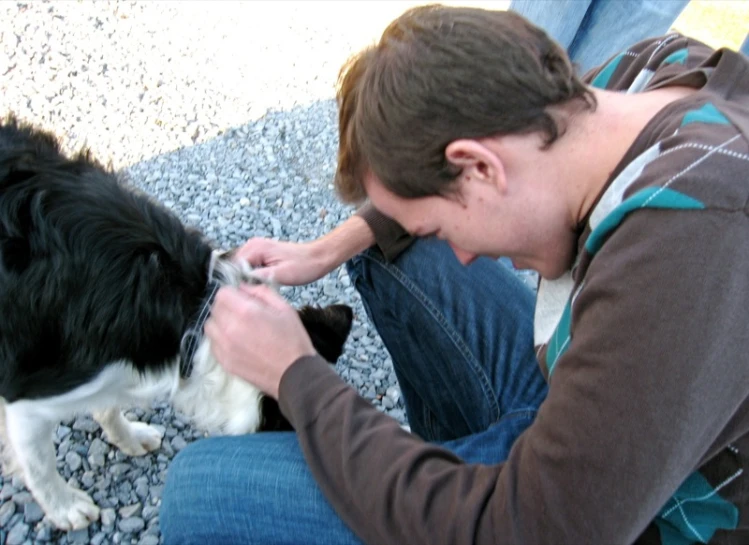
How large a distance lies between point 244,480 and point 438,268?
31.1 inches

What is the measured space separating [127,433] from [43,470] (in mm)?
328

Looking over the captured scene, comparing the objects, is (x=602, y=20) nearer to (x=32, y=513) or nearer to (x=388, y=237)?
(x=388, y=237)

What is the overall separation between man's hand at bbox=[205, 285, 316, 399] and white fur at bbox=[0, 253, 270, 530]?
0.12 m

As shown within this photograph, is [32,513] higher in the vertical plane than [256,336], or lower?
lower

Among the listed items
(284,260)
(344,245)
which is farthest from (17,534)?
(344,245)

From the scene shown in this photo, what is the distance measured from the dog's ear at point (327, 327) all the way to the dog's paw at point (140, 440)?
2.94 ft

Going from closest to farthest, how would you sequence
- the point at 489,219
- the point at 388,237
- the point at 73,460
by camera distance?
the point at 489,219, the point at 388,237, the point at 73,460

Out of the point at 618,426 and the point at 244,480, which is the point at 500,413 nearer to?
the point at 244,480

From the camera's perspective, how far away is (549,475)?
969mm

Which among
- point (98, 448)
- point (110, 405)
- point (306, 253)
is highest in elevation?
point (306, 253)

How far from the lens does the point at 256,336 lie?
4.68 feet

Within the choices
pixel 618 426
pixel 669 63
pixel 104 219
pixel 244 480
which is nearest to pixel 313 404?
pixel 244 480

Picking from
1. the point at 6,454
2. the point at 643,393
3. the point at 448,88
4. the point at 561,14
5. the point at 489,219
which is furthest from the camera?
the point at 561,14

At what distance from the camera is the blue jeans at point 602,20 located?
3064 mm
